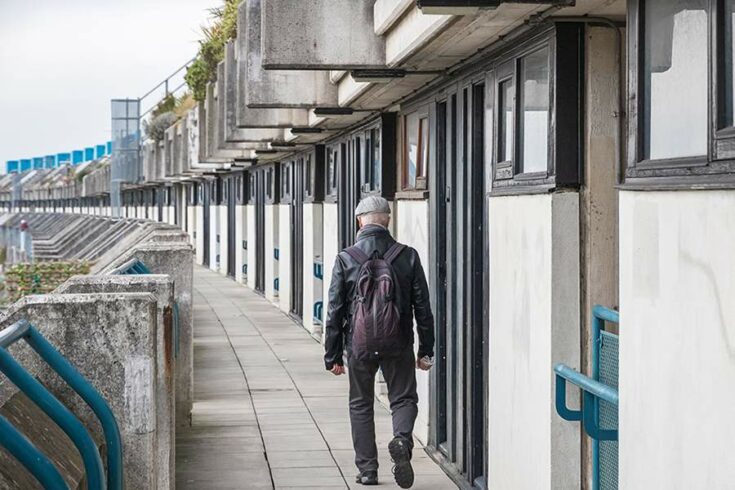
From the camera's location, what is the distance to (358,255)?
28.1 feet

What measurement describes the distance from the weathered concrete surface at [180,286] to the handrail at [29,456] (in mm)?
6510

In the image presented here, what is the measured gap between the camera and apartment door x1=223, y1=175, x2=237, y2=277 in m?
33.3

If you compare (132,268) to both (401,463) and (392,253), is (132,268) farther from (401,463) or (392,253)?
(401,463)

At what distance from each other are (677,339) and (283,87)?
831 cm

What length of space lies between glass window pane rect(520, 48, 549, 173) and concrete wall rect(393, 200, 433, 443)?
303 centimetres

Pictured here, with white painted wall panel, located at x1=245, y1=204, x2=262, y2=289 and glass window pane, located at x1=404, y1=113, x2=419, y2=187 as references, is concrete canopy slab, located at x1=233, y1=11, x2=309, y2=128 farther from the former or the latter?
white painted wall panel, located at x1=245, y1=204, x2=262, y2=289

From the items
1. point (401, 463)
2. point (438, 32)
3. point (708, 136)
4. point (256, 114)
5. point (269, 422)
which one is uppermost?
point (256, 114)

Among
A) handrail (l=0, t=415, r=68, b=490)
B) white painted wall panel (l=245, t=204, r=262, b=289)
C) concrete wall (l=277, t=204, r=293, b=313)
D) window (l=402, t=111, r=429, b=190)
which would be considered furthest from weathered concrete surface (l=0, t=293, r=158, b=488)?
white painted wall panel (l=245, t=204, r=262, b=289)

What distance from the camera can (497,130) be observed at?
7.95 m

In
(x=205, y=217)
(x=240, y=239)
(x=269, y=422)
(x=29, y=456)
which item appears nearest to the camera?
(x=29, y=456)

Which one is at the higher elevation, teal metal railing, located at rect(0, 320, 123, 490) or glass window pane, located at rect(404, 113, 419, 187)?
glass window pane, located at rect(404, 113, 419, 187)

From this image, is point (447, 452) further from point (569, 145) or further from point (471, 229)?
point (569, 145)

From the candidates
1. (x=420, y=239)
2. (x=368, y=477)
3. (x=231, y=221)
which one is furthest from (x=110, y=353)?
(x=231, y=221)

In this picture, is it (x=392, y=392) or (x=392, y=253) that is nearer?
(x=392, y=253)
